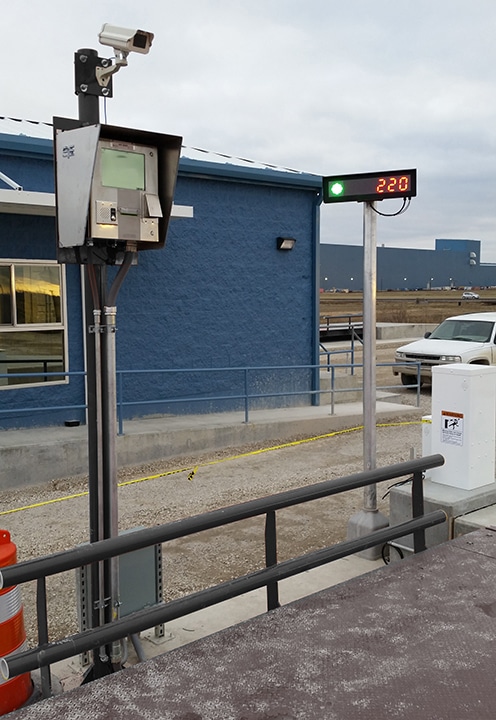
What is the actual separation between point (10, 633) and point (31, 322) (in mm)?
7440

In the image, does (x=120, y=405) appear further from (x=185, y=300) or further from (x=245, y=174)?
(x=245, y=174)

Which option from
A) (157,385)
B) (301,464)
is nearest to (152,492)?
(301,464)

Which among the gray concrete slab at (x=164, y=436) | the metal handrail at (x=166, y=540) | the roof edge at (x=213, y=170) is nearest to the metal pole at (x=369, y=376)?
the metal handrail at (x=166, y=540)

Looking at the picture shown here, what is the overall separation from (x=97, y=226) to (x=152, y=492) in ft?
18.2

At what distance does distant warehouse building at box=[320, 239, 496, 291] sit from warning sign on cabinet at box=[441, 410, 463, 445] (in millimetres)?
79735

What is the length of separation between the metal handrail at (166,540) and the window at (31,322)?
6706mm

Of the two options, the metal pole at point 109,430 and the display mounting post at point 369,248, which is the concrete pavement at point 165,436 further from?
the metal pole at point 109,430

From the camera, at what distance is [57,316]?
10.7m

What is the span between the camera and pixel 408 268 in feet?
323

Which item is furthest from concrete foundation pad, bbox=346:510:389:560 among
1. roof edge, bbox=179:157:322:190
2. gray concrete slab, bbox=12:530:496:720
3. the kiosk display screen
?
roof edge, bbox=179:157:322:190

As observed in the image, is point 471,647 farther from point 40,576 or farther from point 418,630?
point 40,576

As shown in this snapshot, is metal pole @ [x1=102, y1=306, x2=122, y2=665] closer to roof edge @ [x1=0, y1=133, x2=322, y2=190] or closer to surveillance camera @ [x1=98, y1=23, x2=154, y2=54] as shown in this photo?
surveillance camera @ [x1=98, y1=23, x2=154, y2=54]

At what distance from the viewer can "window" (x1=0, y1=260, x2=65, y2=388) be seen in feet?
33.6

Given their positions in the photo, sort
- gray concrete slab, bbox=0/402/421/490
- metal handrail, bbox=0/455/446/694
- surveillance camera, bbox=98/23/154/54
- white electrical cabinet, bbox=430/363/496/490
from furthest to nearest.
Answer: gray concrete slab, bbox=0/402/421/490
white electrical cabinet, bbox=430/363/496/490
surveillance camera, bbox=98/23/154/54
metal handrail, bbox=0/455/446/694
